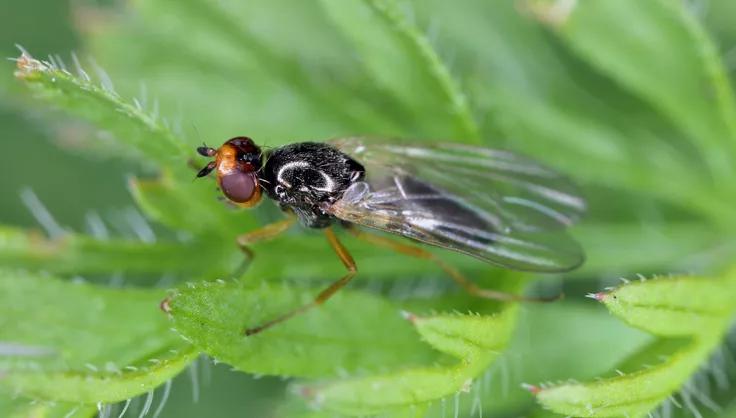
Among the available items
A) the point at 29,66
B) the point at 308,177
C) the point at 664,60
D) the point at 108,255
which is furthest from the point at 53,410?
the point at 664,60

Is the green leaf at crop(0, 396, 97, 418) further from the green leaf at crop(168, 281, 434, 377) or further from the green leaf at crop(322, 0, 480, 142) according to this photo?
the green leaf at crop(322, 0, 480, 142)

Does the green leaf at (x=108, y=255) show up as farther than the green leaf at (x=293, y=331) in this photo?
Yes

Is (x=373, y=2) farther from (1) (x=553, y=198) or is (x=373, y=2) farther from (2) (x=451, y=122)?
(1) (x=553, y=198)

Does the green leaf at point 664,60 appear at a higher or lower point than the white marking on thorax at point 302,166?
higher

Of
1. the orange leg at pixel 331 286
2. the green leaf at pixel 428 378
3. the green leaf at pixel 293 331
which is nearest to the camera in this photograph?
the green leaf at pixel 428 378

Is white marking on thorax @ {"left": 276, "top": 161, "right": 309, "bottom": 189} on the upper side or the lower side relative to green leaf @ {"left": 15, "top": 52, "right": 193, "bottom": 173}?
upper

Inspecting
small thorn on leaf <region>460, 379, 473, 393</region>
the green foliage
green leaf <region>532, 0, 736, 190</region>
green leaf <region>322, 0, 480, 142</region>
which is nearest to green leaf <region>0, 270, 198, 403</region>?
the green foliage

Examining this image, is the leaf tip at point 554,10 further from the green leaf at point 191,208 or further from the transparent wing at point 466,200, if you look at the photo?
the green leaf at point 191,208

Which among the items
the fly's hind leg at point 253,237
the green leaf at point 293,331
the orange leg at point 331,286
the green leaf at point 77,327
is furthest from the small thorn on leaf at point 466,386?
the fly's hind leg at point 253,237
